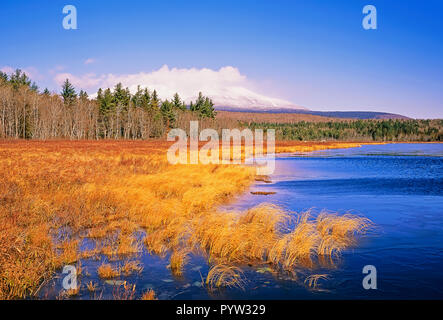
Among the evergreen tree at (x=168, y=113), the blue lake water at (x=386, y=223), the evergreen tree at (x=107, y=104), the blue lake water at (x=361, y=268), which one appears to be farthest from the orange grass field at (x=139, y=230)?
the evergreen tree at (x=168, y=113)

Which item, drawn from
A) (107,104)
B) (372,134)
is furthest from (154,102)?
(372,134)

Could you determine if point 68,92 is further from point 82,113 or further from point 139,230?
point 139,230

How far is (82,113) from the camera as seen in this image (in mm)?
90125

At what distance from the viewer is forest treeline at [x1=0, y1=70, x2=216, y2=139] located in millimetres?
77875

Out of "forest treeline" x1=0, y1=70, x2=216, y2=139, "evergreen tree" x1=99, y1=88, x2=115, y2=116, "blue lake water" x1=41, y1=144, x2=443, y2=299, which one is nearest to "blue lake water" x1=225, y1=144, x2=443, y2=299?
"blue lake water" x1=41, y1=144, x2=443, y2=299

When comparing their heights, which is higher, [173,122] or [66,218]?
[173,122]

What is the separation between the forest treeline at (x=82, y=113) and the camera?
255 ft

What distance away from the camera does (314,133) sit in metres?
183

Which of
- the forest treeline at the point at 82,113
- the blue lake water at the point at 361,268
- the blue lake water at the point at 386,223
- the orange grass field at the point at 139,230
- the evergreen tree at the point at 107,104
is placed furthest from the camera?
the evergreen tree at the point at 107,104

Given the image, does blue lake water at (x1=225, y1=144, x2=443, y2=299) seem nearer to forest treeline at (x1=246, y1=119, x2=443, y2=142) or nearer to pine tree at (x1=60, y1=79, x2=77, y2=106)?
pine tree at (x1=60, y1=79, x2=77, y2=106)

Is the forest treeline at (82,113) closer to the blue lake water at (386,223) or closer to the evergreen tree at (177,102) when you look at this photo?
the evergreen tree at (177,102)
